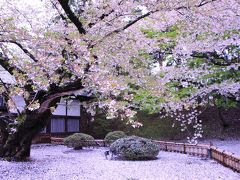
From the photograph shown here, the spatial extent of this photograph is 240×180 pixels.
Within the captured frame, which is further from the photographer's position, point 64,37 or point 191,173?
point 191,173

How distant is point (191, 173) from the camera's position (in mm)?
9391

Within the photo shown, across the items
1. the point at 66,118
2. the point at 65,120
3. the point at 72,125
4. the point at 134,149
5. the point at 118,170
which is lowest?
the point at 118,170

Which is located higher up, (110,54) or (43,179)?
(110,54)

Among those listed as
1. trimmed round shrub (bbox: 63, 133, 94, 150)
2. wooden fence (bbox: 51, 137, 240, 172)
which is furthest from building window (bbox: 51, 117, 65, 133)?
trimmed round shrub (bbox: 63, 133, 94, 150)

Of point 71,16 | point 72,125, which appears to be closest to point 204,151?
point 71,16

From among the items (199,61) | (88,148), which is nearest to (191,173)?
(199,61)

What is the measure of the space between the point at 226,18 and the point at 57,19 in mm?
5162

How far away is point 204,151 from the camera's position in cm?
1316

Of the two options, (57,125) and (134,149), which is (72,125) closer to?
(57,125)

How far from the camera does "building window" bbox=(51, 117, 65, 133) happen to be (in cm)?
2086

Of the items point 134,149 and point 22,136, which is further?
point 134,149

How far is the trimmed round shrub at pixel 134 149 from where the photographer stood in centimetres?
1262

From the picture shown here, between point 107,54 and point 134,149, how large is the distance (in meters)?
5.36

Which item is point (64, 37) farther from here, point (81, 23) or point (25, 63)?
point (25, 63)
